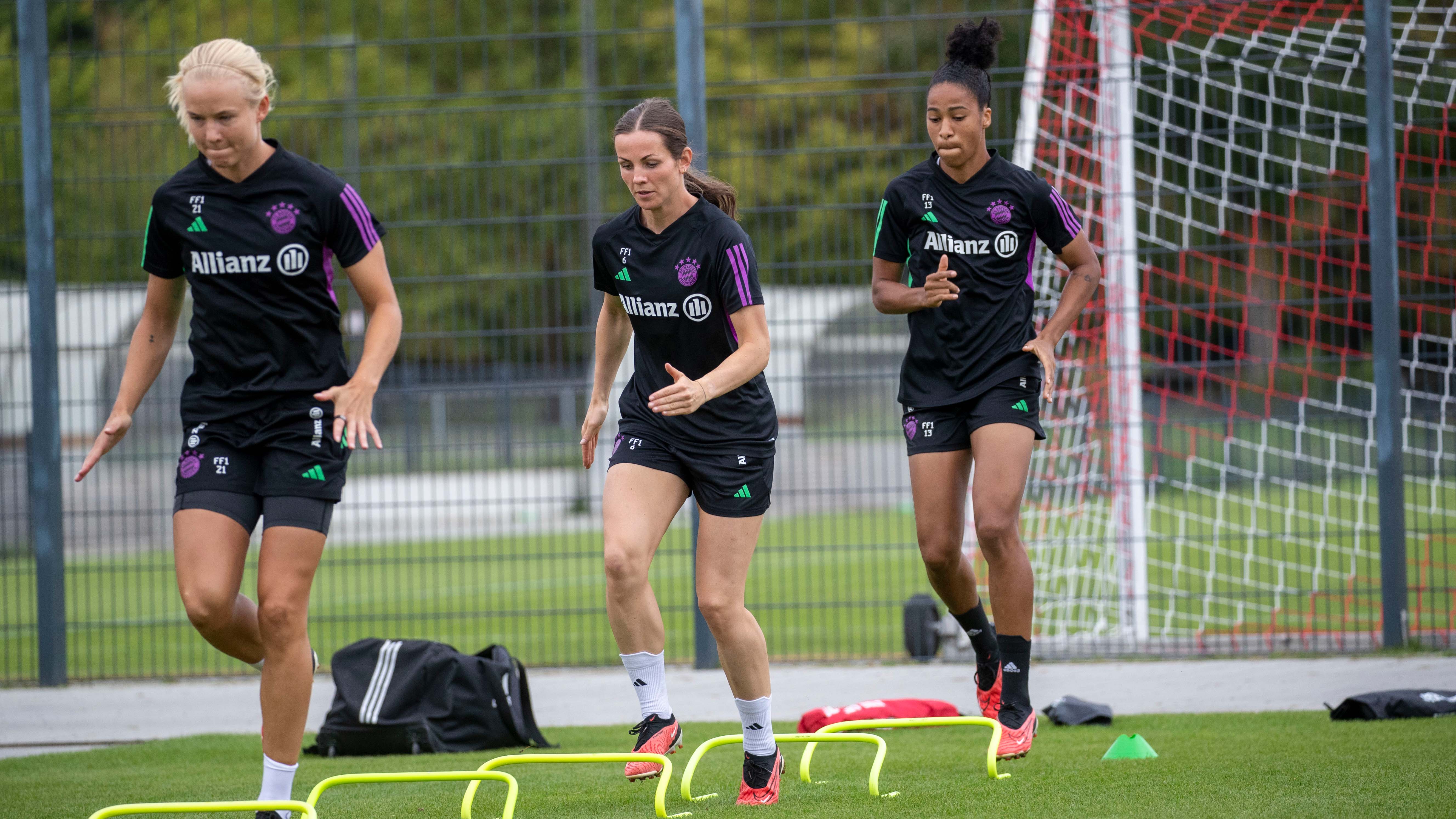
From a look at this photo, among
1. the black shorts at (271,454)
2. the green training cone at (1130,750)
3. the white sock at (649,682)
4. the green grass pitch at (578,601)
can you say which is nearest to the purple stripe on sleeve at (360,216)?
the black shorts at (271,454)

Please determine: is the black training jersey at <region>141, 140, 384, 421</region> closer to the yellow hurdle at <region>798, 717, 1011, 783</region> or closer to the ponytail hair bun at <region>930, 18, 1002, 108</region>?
the yellow hurdle at <region>798, 717, 1011, 783</region>

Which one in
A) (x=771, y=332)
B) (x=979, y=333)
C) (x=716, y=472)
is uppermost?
(x=771, y=332)

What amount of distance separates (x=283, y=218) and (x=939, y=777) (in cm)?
281

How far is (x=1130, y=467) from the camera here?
26.7 ft

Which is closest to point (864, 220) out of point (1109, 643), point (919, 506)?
point (1109, 643)

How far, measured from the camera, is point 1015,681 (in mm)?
5020

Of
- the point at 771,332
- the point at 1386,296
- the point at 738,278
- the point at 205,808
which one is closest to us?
the point at 205,808

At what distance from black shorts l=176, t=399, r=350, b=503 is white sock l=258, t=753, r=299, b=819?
0.75 m

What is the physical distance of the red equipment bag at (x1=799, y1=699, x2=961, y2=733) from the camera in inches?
229

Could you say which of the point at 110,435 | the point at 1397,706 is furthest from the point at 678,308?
the point at 1397,706

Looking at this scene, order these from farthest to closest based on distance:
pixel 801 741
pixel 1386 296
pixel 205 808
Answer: pixel 1386 296 → pixel 801 741 → pixel 205 808

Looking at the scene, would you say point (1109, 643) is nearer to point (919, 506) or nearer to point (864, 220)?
point (864, 220)

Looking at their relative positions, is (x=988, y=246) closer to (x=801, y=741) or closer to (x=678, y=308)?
(x=678, y=308)

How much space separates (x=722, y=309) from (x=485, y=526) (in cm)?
486
